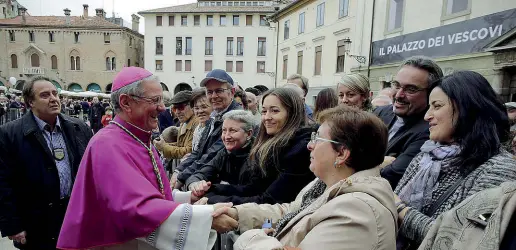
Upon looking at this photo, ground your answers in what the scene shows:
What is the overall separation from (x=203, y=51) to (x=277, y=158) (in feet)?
126

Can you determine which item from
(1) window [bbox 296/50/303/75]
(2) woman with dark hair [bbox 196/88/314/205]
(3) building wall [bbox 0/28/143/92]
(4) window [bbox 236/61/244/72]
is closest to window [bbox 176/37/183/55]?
(4) window [bbox 236/61/244/72]

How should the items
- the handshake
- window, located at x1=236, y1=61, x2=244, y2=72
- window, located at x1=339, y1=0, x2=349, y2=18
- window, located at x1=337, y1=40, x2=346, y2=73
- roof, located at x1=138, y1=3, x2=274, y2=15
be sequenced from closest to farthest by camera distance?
1. the handshake
2. window, located at x1=339, y1=0, x2=349, y2=18
3. window, located at x1=337, y1=40, x2=346, y2=73
4. roof, located at x1=138, y1=3, x2=274, y2=15
5. window, located at x1=236, y1=61, x2=244, y2=72

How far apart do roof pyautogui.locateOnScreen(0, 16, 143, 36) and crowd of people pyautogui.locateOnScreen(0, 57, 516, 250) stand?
142ft

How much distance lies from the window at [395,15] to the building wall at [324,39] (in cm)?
157

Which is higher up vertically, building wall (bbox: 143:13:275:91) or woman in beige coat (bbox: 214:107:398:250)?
building wall (bbox: 143:13:275:91)

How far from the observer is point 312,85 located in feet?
71.4

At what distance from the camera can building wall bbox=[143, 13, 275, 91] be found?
128ft

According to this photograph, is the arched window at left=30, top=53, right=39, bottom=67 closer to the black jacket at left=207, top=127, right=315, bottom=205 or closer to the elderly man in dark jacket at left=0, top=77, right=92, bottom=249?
the elderly man in dark jacket at left=0, top=77, right=92, bottom=249

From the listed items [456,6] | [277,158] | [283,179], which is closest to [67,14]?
[456,6]

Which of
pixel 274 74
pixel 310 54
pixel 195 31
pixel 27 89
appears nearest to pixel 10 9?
pixel 195 31

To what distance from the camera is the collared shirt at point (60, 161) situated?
3113mm

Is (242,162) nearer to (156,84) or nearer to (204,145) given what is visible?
(204,145)

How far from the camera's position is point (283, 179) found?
7.99ft

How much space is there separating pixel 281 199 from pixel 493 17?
10.3 metres
